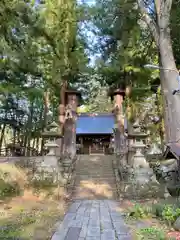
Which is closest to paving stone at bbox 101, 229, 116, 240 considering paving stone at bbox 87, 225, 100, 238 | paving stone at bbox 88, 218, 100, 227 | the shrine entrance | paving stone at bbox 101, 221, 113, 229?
paving stone at bbox 87, 225, 100, 238

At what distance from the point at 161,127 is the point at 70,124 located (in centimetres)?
730

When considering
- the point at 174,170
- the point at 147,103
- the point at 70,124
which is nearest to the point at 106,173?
the point at 174,170

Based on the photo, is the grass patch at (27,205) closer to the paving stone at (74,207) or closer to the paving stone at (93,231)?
the paving stone at (74,207)

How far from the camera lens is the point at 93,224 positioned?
5875 millimetres

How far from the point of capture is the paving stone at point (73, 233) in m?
4.88

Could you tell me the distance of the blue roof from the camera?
2367cm

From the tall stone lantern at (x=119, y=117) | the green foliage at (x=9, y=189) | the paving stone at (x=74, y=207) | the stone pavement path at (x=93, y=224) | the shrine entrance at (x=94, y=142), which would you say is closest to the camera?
the stone pavement path at (x=93, y=224)

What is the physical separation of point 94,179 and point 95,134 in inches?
482

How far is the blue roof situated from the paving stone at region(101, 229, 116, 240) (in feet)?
59.6

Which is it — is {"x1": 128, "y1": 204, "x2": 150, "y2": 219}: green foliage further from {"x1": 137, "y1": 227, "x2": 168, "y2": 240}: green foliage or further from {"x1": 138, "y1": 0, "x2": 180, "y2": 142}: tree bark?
{"x1": 138, "y1": 0, "x2": 180, "y2": 142}: tree bark

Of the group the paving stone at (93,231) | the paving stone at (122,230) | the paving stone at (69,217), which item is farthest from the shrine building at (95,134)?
the paving stone at (93,231)

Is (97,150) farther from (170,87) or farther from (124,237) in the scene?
(124,237)

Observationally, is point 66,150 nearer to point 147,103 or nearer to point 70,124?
point 70,124

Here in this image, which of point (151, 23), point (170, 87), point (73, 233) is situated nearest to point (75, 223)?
point (73, 233)
